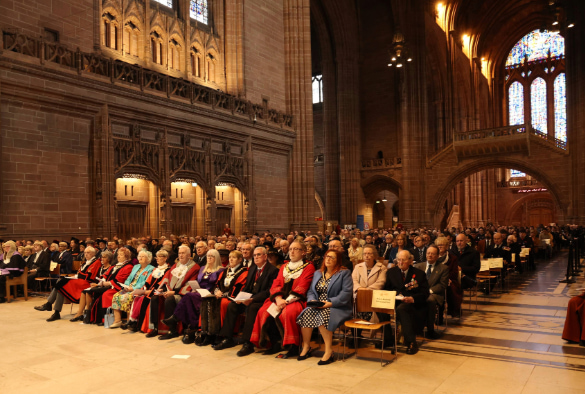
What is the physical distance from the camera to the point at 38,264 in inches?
459

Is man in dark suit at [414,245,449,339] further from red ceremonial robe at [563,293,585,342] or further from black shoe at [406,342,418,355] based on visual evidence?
red ceremonial robe at [563,293,585,342]

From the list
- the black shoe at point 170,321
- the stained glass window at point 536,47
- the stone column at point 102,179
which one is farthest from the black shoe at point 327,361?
the stained glass window at point 536,47

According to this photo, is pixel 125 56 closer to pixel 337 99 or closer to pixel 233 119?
pixel 233 119

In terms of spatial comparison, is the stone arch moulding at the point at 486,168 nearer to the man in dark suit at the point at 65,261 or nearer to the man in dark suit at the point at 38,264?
the man in dark suit at the point at 65,261

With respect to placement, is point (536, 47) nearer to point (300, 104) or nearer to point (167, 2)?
point (300, 104)

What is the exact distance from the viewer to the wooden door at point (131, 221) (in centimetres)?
1622

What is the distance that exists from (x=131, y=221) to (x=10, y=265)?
5909 millimetres

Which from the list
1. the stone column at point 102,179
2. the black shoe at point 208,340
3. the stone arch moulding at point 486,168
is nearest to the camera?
the black shoe at point 208,340

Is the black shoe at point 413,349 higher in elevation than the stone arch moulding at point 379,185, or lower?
lower

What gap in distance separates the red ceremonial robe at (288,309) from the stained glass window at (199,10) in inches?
675

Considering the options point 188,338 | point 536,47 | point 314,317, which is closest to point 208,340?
point 188,338

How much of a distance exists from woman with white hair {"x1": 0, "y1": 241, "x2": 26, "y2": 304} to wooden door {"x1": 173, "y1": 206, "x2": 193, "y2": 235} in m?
7.28

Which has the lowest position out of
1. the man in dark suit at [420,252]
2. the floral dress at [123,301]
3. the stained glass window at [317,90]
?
the floral dress at [123,301]

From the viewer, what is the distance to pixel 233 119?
65.2 ft
